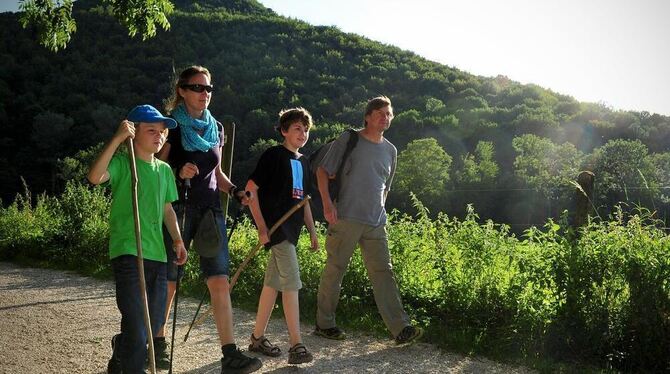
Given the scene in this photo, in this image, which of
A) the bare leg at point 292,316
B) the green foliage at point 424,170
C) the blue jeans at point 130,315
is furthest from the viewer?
the green foliage at point 424,170

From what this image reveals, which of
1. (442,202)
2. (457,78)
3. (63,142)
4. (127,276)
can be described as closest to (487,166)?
(442,202)

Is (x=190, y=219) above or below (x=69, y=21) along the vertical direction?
below

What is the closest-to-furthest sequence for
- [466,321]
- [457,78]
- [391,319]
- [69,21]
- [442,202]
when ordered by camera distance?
[391,319] < [466,321] < [69,21] < [442,202] < [457,78]

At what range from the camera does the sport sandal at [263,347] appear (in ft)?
15.9

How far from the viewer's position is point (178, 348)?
16.8ft

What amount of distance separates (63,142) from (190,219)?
57.8m

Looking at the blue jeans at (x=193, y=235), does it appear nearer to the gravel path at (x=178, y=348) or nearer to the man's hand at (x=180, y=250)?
the man's hand at (x=180, y=250)

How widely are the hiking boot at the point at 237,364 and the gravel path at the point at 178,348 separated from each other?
0.44 m

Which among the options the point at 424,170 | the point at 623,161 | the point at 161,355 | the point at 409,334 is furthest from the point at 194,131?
the point at 424,170

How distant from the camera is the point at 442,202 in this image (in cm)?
5653

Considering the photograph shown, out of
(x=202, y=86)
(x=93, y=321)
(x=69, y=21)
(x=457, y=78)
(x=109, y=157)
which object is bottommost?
(x=93, y=321)

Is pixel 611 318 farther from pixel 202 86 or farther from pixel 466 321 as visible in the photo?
pixel 202 86

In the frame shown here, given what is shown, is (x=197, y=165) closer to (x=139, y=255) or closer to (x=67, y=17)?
(x=139, y=255)

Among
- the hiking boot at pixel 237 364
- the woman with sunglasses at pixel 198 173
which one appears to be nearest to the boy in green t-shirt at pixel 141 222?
the woman with sunglasses at pixel 198 173
